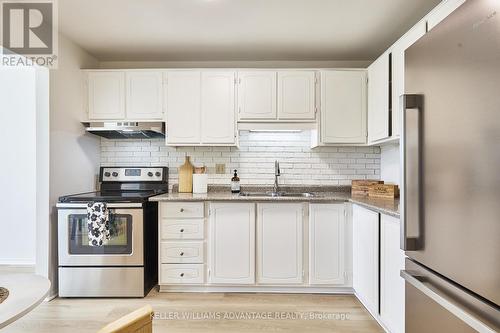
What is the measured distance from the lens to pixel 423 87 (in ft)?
3.78

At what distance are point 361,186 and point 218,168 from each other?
5.17 feet

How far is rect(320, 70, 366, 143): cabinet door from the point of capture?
3.00 m

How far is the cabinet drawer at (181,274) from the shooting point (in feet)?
9.08

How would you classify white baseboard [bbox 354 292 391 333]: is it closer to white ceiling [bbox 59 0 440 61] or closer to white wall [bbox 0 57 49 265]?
white ceiling [bbox 59 0 440 61]

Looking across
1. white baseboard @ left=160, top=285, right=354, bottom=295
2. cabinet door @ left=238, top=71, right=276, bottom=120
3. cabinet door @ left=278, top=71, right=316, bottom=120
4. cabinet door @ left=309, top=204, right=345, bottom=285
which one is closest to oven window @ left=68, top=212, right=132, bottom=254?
white baseboard @ left=160, top=285, right=354, bottom=295

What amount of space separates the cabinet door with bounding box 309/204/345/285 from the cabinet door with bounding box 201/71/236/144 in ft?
3.95

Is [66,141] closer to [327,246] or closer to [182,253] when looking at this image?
[182,253]

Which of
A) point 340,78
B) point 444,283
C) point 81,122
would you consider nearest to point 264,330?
point 444,283

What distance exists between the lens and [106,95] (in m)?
3.09

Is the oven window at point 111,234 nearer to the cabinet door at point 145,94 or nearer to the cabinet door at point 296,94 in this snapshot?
the cabinet door at point 145,94

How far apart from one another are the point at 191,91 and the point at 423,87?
2.35 m

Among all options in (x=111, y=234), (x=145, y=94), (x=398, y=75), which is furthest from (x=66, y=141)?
(x=398, y=75)

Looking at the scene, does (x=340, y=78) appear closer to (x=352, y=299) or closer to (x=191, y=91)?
(x=191, y=91)

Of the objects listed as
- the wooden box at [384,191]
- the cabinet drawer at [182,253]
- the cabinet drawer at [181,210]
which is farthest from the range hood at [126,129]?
the wooden box at [384,191]
